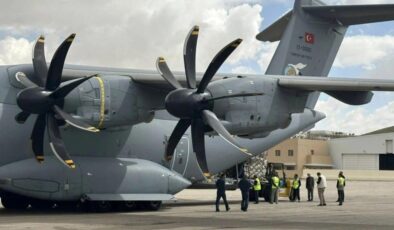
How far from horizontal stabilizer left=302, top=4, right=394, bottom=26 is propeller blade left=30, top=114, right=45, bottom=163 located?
30.3 ft

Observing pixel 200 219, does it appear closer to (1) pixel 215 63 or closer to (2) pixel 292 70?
(1) pixel 215 63

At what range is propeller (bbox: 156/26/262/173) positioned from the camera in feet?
48.4

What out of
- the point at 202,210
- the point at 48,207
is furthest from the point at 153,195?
the point at 48,207

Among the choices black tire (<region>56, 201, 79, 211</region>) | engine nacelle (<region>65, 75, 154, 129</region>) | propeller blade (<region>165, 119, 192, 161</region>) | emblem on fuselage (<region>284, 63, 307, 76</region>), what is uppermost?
emblem on fuselage (<region>284, 63, 307, 76</region>)

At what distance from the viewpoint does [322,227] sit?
12758 millimetres

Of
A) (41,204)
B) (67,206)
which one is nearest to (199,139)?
(67,206)

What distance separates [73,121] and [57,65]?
1335 millimetres

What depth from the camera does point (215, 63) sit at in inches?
582

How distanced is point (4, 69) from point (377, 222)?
962 cm

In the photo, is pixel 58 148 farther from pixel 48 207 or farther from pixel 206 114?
pixel 48 207

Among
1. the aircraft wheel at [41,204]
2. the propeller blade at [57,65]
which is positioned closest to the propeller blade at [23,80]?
the propeller blade at [57,65]

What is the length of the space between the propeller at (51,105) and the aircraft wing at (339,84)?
204 inches

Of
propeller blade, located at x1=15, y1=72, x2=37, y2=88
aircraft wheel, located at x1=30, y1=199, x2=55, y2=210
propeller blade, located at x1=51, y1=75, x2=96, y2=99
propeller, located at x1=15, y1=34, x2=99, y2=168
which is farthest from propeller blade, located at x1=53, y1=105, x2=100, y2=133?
aircraft wheel, located at x1=30, y1=199, x2=55, y2=210

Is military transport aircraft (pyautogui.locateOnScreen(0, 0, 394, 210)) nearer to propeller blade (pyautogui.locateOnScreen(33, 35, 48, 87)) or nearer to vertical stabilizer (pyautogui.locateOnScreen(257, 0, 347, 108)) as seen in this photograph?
propeller blade (pyautogui.locateOnScreen(33, 35, 48, 87))
